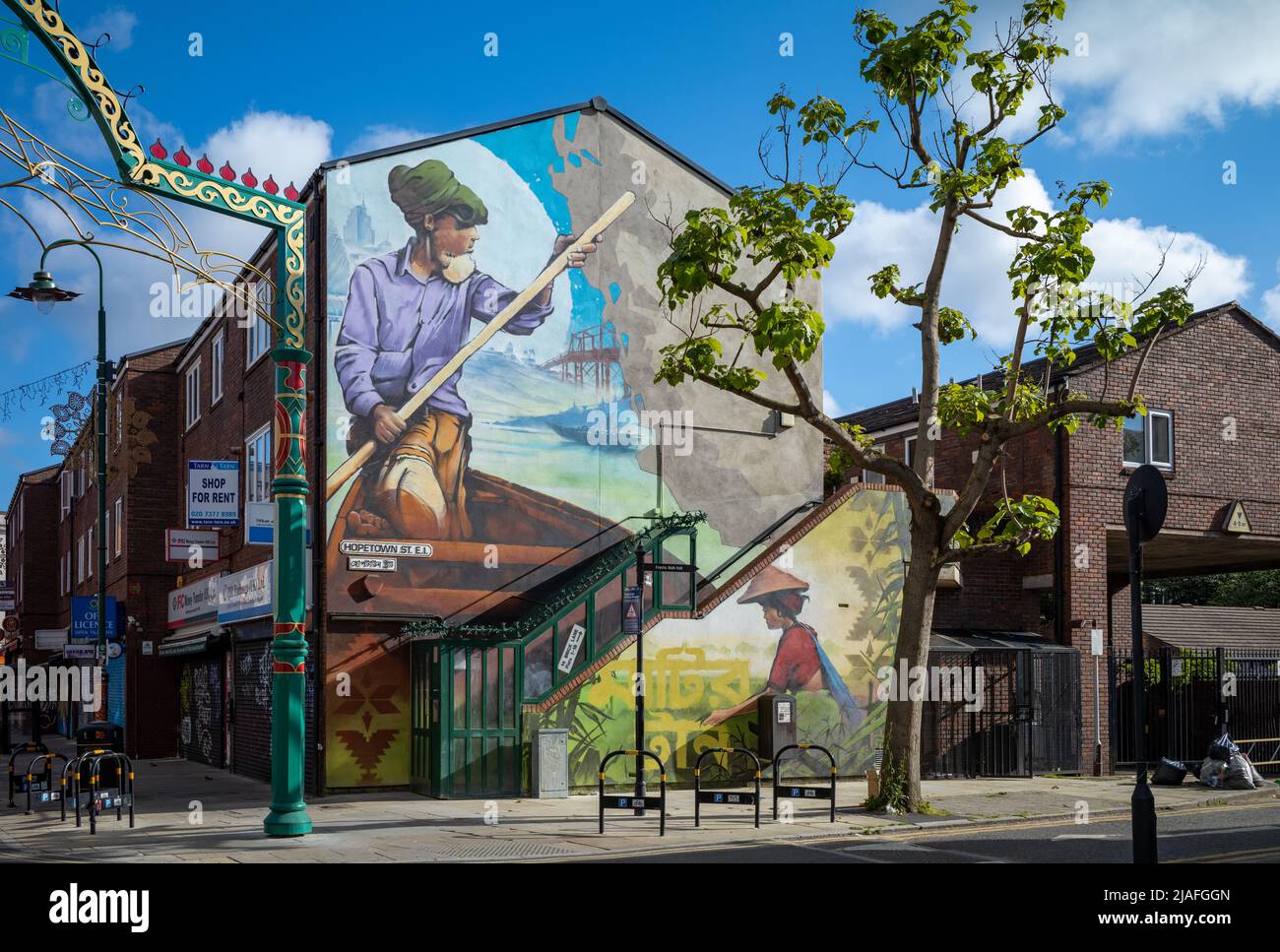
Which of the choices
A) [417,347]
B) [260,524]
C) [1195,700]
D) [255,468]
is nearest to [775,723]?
[417,347]

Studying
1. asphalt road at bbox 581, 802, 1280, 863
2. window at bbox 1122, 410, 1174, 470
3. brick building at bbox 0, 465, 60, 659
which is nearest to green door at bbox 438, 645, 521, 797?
asphalt road at bbox 581, 802, 1280, 863

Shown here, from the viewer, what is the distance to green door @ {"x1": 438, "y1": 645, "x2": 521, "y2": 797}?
61.7 ft

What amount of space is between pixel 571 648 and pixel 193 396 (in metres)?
14.4

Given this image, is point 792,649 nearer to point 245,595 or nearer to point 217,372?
point 245,595

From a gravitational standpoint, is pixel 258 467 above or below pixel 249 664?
above

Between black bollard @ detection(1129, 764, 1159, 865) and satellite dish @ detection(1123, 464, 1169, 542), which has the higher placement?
satellite dish @ detection(1123, 464, 1169, 542)

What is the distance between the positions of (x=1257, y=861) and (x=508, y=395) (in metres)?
13.8

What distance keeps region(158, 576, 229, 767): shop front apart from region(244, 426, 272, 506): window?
2433 mm

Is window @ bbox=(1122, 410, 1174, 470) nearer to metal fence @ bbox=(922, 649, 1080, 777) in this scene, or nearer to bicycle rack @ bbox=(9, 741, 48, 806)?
metal fence @ bbox=(922, 649, 1080, 777)

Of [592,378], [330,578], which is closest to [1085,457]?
[592,378]

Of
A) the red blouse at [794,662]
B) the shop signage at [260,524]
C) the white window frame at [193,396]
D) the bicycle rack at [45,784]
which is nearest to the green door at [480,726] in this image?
the shop signage at [260,524]

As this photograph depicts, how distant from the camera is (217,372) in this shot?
2784 cm
